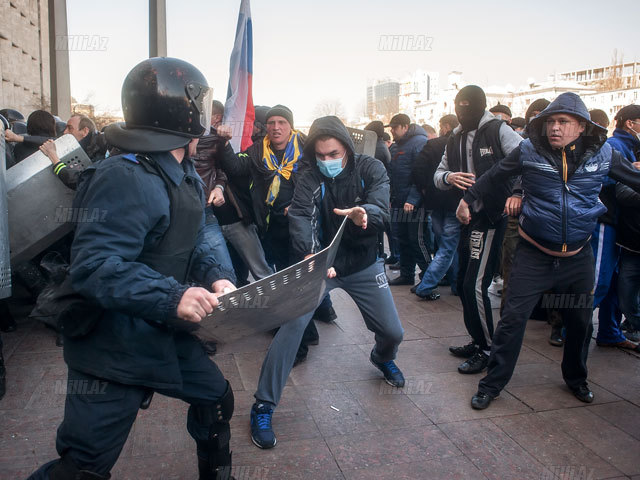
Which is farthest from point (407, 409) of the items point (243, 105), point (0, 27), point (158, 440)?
point (0, 27)

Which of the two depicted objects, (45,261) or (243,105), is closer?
(45,261)

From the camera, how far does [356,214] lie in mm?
3240

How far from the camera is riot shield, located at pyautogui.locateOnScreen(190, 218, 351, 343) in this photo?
5.80 ft

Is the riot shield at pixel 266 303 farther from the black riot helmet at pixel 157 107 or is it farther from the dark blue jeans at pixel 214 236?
the dark blue jeans at pixel 214 236

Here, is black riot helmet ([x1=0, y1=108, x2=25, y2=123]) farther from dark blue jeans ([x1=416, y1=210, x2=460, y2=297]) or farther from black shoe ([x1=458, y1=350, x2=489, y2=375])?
black shoe ([x1=458, y1=350, x2=489, y2=375])

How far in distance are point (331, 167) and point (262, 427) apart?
1.65 metres

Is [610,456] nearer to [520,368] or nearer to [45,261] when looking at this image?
[520,368]

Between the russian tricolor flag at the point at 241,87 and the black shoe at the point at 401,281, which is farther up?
the russian tricolor flag at the point at 241,87

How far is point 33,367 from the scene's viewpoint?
4.24 meters

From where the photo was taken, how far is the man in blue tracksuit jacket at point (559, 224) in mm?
3494

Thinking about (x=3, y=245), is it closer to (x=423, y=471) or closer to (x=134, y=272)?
(x=134, y=272)

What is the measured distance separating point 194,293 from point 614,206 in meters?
4.16

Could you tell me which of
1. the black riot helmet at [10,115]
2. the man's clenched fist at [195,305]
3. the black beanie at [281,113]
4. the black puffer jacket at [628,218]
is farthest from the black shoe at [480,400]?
the black riot helmet at [10,115]

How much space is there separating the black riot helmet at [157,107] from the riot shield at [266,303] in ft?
2.12
